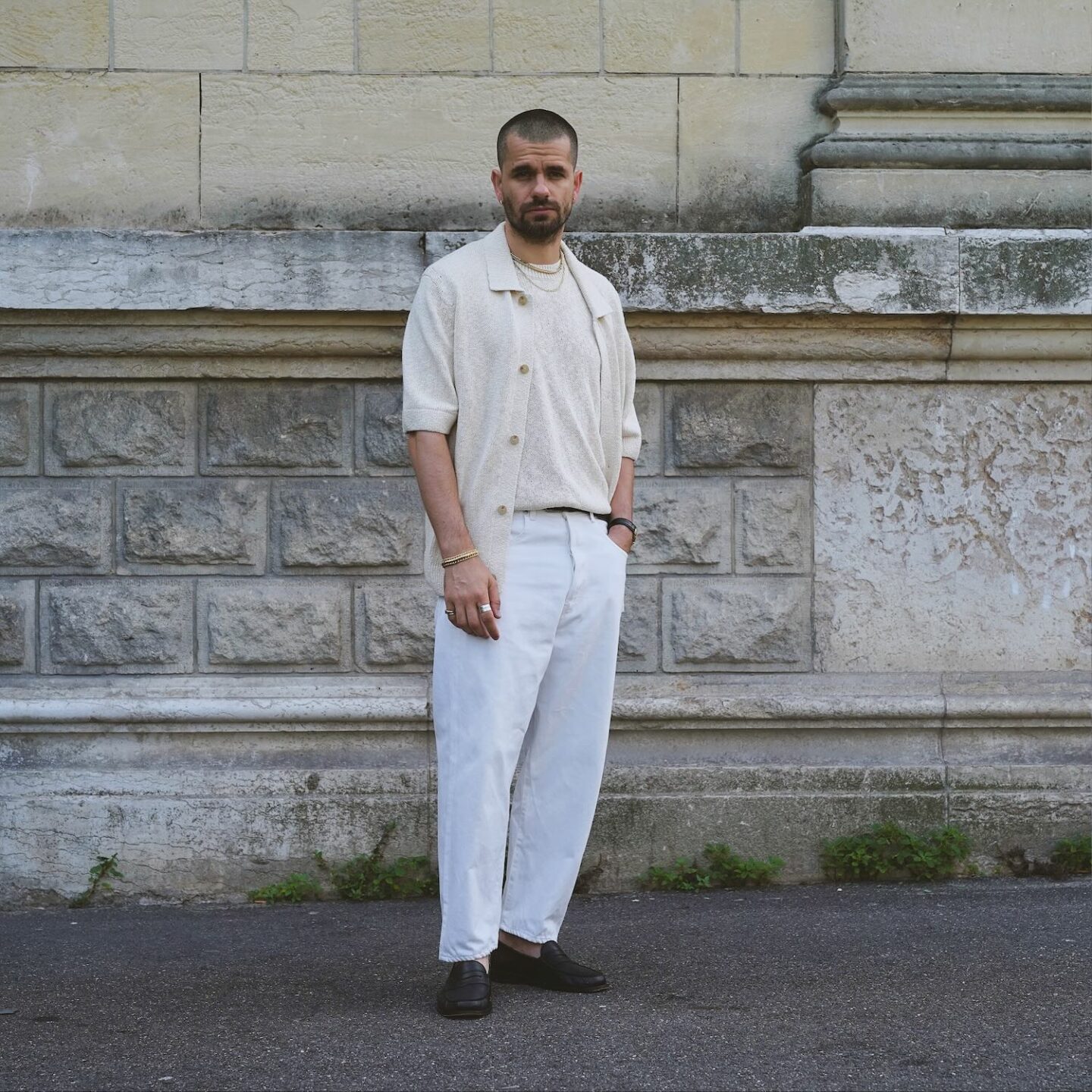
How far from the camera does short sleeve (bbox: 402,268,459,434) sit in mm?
3816

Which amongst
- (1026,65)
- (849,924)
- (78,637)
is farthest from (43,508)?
→ (1026,65)

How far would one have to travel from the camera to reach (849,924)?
4738 millimetres

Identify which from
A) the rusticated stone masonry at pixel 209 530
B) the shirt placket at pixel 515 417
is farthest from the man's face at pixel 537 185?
the rusticated stone masonry at pixel 209 530

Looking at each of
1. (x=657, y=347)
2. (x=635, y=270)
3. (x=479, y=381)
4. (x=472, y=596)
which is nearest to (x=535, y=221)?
(x=479, y=381)

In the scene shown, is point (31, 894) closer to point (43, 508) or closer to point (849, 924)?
point (43, 508)

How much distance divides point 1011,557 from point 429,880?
7.47ft

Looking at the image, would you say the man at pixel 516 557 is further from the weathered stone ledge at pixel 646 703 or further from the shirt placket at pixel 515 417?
the weathered stone ledge at pixel 646 703

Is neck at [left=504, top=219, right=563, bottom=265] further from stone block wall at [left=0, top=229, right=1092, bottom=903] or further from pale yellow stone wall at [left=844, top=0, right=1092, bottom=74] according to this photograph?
pale yellow stone wall at [left=844, top=0, right=1092, bottom=74]

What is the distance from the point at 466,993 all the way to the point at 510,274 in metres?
1.72

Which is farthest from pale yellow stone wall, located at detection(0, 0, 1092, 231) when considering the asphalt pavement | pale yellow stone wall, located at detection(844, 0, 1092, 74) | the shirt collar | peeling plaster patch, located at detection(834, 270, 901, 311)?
the asphalt pavement

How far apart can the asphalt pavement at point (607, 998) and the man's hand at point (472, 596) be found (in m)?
0.92

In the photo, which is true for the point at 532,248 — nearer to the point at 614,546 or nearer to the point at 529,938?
the point at 614,546

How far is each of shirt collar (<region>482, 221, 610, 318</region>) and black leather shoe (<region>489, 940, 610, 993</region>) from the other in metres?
1.61

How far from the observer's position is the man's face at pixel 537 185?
3824mm
